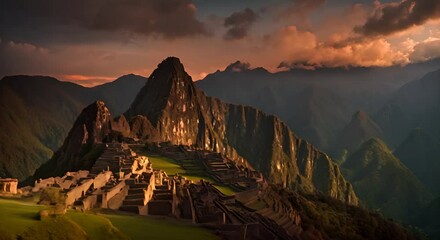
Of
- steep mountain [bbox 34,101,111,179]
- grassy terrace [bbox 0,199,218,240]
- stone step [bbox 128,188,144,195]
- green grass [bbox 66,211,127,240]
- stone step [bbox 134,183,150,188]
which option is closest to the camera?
grassy terrace [bbox 0,199,218,240]

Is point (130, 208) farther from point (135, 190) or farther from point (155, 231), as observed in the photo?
point (155, 231)

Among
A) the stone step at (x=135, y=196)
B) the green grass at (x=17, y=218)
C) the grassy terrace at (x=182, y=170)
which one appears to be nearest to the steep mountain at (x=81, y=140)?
the grassy terrace at (x=182, y=170)

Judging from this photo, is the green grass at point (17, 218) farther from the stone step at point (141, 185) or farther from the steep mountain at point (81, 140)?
the steep mountain at point (81, 140)

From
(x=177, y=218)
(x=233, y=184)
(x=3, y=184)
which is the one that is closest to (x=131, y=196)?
(x=177, y=218)

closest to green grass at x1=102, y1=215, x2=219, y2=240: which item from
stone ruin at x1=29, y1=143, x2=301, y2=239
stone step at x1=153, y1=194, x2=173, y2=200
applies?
stone ruin at x1=29, y1=143, x2=301, y2=239

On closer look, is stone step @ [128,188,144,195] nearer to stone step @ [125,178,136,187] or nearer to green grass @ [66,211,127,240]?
stone step @ [125,178,136,187]

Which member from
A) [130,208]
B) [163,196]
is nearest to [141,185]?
[163,196]
